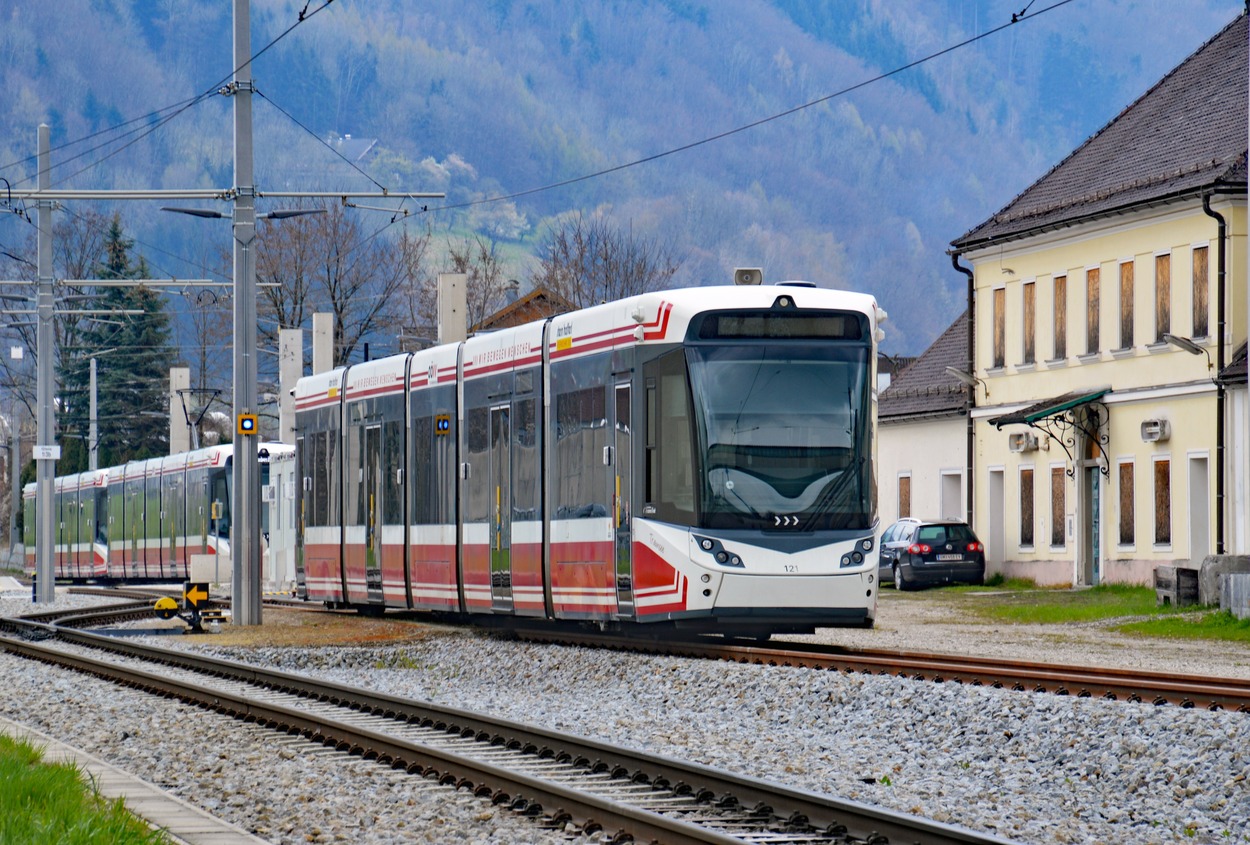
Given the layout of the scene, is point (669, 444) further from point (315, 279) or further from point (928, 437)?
point (315, 279)

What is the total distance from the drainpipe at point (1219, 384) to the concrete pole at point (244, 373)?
57.6 ft

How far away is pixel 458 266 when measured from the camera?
327 ft

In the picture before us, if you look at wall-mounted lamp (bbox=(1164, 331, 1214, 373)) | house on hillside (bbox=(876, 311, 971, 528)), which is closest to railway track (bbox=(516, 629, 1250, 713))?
wall-mounted lamp (bbox=(1164, 331, 1214, 373))

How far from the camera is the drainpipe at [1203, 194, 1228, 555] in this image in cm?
3750

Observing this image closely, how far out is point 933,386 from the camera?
171 ft

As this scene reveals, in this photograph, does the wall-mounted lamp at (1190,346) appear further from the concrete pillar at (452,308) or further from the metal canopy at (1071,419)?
the concrete pillar at (452,308)

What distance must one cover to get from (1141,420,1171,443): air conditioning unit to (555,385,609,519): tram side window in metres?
20.1

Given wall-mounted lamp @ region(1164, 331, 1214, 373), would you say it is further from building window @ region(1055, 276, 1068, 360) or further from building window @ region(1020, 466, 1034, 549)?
building window @ region(1020, 466, 1034, 549)

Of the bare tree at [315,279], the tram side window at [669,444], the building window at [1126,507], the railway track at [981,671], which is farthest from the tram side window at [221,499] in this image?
the bare tree at [315,279]

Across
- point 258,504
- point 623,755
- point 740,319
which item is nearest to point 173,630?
point 258,504

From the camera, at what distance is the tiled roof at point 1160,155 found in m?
38.8

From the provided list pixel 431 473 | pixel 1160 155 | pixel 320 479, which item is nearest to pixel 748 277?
pixel 431 473

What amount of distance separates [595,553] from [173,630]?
36.2ft

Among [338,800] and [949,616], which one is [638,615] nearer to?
[338,800]
